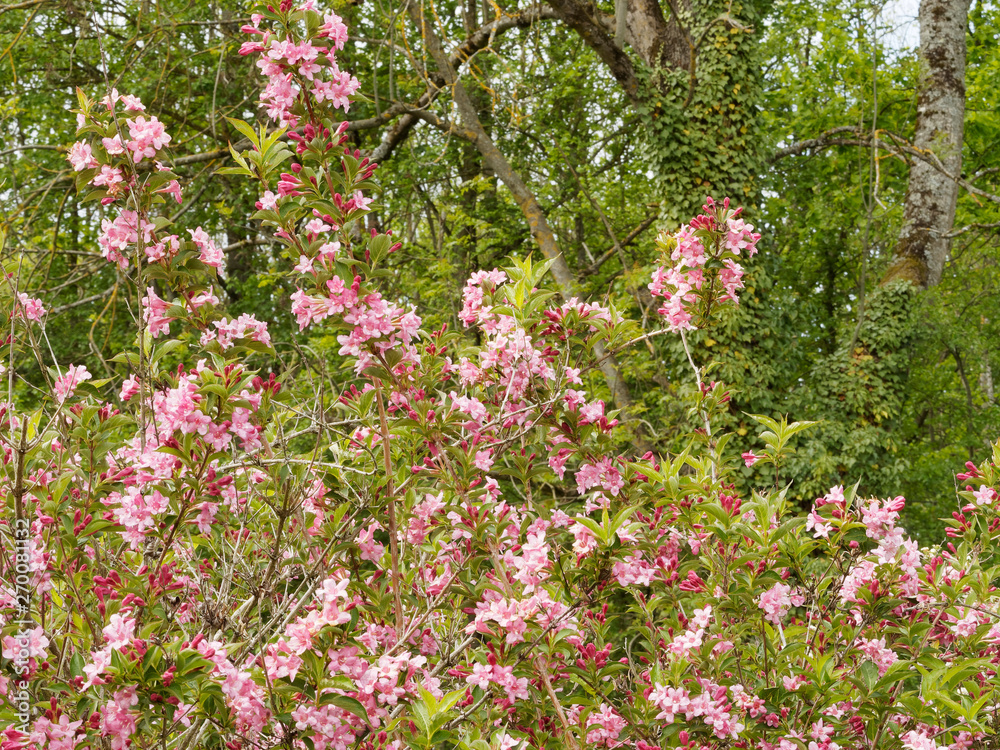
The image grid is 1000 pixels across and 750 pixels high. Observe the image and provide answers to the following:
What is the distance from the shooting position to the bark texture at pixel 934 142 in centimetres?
739

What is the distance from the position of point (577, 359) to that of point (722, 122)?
17.9 feet

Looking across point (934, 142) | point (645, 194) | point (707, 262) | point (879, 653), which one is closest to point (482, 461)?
point (707, 262)

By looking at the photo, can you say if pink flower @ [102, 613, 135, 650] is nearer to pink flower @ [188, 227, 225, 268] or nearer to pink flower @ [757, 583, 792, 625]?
pink flower @ [188, 227, 225, 268]

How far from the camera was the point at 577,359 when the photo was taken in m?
2.52

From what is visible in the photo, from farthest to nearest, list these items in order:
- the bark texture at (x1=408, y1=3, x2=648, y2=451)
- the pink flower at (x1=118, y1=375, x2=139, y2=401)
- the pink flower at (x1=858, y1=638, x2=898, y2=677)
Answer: the bark texture at (x1=408, y1=3, x2=648, y2=451) < the pink flower at (x1=858, y1=638, x2=898, y2=677) < the pink flower at (x1=118, y1=375, x2=139, y2=401)

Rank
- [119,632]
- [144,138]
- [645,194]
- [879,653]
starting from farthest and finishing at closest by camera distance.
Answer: [645,194] < [879,653] < [144,138] < [119,632]

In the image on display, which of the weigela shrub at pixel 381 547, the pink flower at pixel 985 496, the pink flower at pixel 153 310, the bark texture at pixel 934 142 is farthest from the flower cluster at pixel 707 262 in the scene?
the bark texture at pixel 934 142

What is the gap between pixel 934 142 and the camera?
285 inches

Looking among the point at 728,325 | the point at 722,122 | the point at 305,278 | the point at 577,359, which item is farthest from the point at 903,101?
the point at 305,278

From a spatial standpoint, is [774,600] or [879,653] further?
[879,653]

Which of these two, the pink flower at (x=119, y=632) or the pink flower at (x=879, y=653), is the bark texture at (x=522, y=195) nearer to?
the pink flower at (x=879, y=653)

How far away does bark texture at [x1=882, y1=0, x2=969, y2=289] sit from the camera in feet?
24.2

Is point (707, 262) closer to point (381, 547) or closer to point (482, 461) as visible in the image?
point (482, 461)

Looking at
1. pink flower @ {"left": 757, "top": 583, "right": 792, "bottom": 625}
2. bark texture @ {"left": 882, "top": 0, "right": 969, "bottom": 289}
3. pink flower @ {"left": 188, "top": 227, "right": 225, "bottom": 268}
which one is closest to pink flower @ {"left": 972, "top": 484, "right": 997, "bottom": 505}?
pink flower @ {"left": 757, "top": 583, "right": 792, "bottom": 625}
